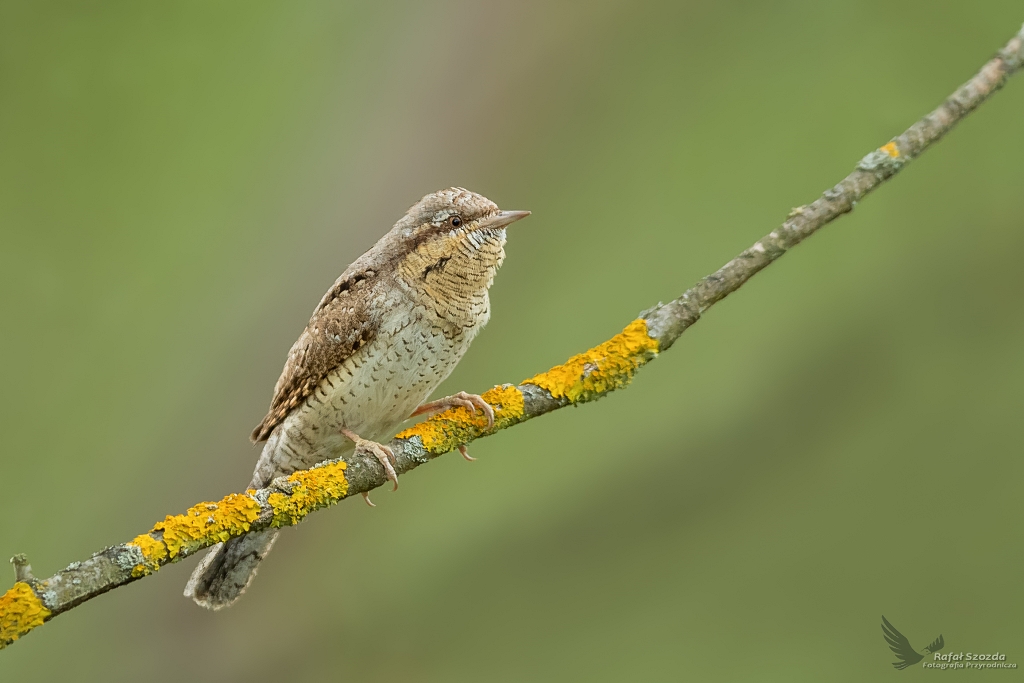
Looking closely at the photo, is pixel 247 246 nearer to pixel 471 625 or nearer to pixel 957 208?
pixel 471 625

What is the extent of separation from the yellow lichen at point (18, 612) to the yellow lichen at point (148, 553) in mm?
180

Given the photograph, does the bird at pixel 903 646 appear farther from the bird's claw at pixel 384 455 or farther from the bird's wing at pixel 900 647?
the bird's claw at pixel 384 455

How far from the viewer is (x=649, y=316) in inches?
86.7

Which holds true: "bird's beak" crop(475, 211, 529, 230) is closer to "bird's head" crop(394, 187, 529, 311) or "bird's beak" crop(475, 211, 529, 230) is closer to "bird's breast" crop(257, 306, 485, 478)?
"bird's head" crop(394, 187, 529, 311)

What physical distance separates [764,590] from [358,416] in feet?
9.51

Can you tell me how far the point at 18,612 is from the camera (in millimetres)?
1653

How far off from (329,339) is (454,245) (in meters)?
0.46

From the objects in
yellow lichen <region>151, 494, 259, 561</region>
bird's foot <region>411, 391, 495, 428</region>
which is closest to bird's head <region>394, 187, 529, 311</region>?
bird's foot <region>411, 391, 495, 428</region>

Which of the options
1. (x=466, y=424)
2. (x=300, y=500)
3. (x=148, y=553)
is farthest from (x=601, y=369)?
(x=148, y=553)

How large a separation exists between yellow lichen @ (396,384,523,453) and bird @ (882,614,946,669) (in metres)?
2.14

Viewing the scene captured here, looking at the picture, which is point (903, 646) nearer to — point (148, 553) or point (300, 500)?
point (300, 500)

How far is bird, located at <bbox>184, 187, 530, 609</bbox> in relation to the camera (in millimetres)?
2453

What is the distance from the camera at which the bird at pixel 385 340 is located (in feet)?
8.05

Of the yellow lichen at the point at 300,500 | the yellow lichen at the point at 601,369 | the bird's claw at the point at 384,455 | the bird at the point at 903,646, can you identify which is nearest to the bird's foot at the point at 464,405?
the yellow lichen at the point at 601,369
